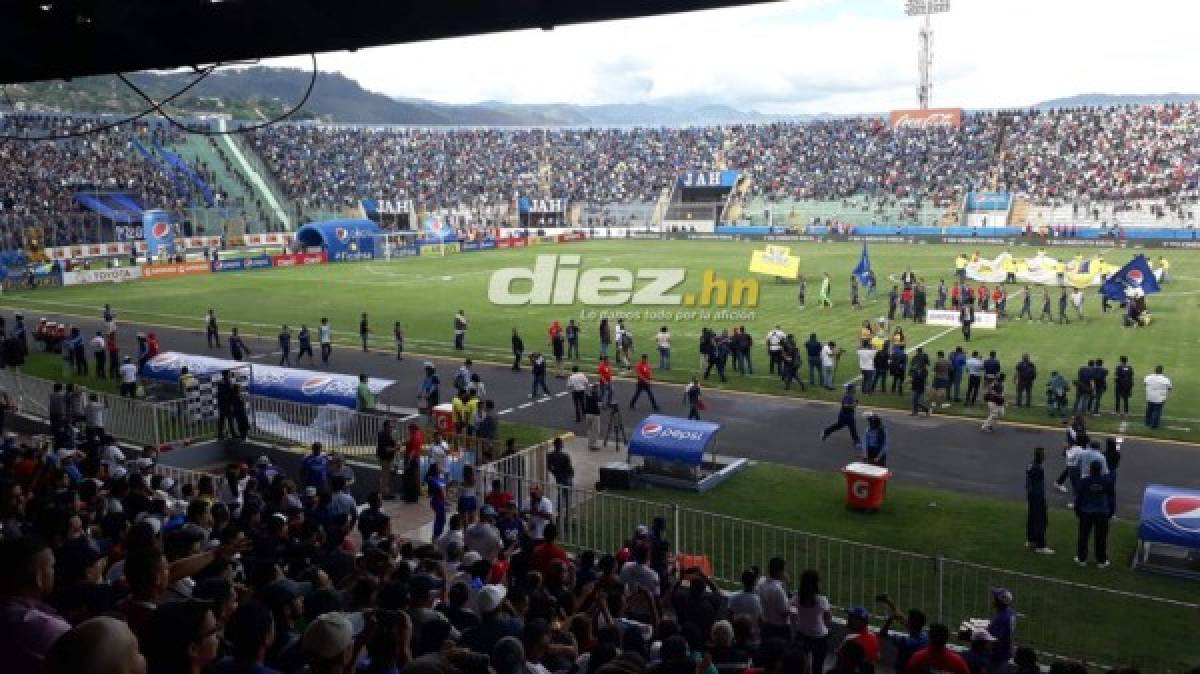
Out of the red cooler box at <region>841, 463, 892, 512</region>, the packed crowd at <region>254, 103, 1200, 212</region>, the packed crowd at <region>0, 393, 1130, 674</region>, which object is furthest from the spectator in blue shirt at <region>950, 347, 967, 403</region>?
the packed crowd at <region>254, 103, 1200, 212</region>

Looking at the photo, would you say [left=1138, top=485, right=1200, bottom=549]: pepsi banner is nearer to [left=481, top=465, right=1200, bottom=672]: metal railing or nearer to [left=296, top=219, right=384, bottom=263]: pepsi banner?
[left=481, top=465, right=1200, bottom=672]: metal railing

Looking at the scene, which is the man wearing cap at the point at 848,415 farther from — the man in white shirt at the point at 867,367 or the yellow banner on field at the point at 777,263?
the yellow banner on field at the point at 777,263

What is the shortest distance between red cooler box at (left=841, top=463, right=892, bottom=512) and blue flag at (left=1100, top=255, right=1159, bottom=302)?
2102 cm

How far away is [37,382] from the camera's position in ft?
75.4

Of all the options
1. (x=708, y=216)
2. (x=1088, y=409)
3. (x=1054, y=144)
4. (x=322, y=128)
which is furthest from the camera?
(x=322, y=128)

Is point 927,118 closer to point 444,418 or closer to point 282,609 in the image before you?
point 444,418

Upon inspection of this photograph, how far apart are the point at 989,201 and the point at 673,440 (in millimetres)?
64588

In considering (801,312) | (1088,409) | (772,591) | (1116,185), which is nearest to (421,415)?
(772,591)

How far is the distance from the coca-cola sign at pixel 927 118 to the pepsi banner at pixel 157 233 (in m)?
64.8

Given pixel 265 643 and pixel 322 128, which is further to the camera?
pixel 322 128

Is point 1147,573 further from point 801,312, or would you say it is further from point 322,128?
point 322,128

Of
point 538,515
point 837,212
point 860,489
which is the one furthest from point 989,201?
point 538,515

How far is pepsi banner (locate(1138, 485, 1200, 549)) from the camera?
42.4 feet

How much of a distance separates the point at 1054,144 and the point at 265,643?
8724 centimetres
